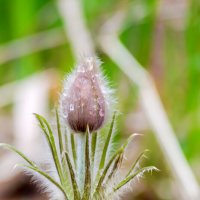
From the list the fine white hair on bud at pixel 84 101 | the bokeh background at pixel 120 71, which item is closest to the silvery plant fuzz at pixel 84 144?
the fine white hair on bud at pixel 84 101

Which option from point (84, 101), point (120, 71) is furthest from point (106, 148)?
point (120, 71)

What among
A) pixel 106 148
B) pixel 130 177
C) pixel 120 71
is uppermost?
pixel 120 71

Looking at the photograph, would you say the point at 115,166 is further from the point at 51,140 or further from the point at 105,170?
the point at 51,140

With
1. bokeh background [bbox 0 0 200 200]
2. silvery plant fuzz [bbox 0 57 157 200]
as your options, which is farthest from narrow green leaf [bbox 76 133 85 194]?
bokeh background [bbox 0 0 200 200]

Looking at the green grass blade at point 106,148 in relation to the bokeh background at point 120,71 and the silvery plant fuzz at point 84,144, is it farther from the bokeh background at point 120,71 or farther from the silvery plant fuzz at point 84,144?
the bokeh background at point 120,71

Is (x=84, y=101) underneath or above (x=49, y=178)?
above

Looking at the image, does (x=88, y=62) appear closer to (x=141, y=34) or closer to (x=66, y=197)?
(x=66, y=197)
